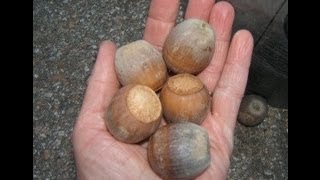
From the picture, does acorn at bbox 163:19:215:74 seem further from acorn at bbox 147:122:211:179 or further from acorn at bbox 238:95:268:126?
acorn at bbox 238:95:268:126

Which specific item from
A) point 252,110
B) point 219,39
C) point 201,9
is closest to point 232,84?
point 219,39

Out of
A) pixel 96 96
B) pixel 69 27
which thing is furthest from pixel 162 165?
pixel 69 27

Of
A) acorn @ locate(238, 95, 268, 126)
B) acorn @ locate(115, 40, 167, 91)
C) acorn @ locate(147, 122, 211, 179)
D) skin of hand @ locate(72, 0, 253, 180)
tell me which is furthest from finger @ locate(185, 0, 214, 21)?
acorn @ locate(238, 95, 268, 126)

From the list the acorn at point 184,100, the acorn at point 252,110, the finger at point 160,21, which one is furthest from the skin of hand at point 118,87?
the acorn at point 252,110

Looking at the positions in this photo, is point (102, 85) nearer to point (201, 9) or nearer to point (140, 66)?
point (140, 66)
